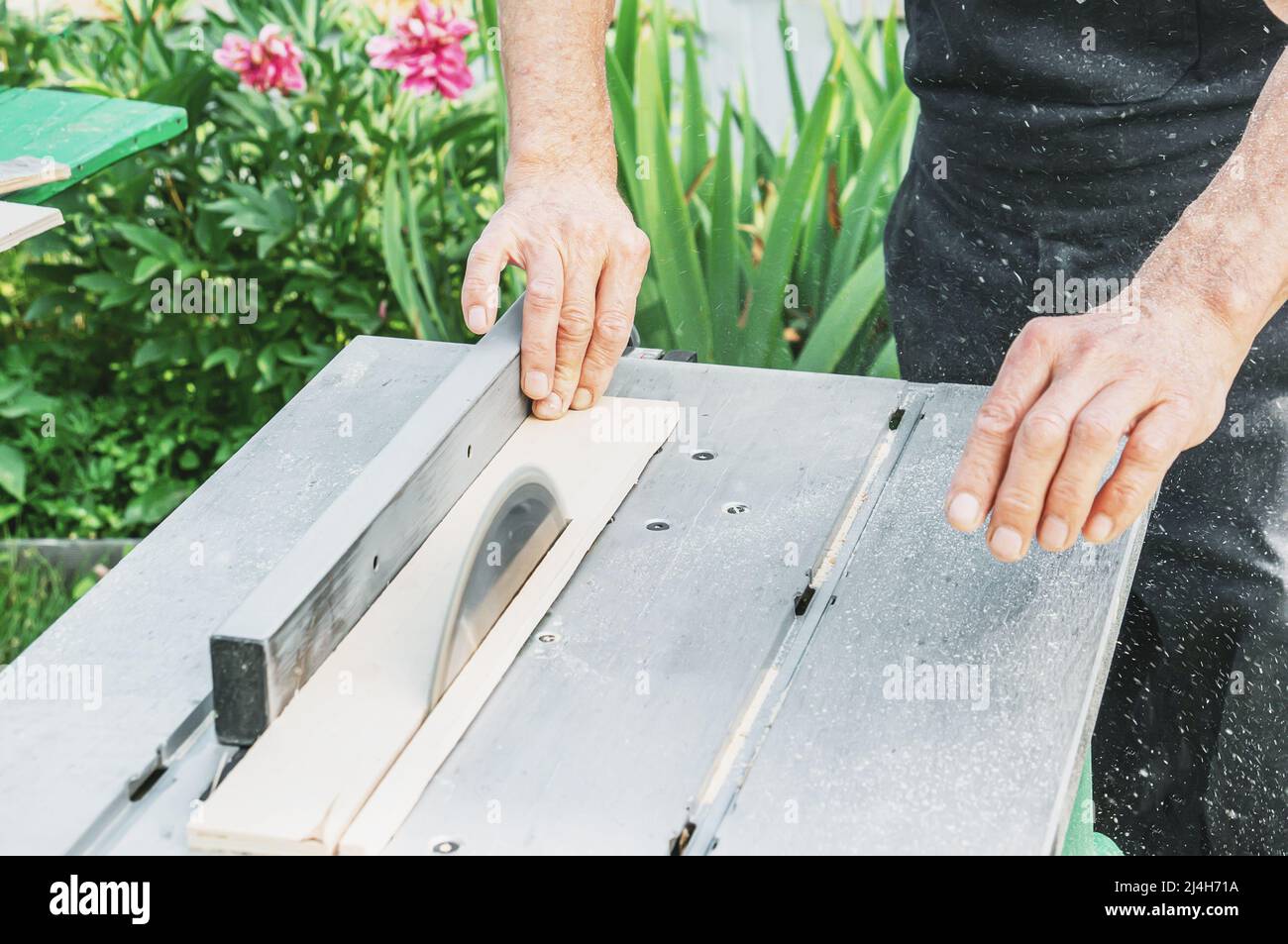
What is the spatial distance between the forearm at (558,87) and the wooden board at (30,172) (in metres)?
0.89

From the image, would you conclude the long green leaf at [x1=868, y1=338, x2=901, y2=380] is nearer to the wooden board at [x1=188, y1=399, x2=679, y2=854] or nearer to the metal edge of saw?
the wooden board at [x1=188, y1=399, x2=679, y2=854]

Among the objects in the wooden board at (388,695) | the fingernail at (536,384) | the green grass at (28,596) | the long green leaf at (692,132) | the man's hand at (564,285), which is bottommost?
the green grass at (28,596)

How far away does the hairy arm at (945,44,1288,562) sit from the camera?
46.2 inches

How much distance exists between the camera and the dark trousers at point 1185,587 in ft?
6.12

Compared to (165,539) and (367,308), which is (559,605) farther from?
(367,308)

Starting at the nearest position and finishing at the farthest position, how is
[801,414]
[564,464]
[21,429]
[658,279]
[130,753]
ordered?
[130,753] < [564,464] < [801,414] < [658,279] < [21,429]

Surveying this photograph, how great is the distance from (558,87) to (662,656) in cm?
99

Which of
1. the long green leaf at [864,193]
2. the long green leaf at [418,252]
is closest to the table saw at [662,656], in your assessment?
the long green leaf at [864,193]

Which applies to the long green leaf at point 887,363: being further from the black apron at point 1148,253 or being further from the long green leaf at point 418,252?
the long green leaf at point 418,252

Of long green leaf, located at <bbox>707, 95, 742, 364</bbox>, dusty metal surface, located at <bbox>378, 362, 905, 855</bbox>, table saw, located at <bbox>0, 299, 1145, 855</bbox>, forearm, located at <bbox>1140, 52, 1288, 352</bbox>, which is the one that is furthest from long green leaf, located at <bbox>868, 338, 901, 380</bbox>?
forearm, located at <bbox>1140, 52, 1288, 352</bbox>

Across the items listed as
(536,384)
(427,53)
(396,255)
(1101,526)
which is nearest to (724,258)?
(396,255)

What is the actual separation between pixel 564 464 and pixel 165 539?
419 millimetres

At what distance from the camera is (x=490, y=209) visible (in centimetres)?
346
